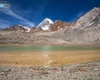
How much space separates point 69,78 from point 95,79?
2.23m

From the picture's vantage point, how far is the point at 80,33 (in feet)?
474

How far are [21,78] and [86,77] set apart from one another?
19.0 ft

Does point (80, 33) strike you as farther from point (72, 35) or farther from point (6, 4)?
point (6, 4)

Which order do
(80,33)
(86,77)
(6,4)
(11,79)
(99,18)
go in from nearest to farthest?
1. (11,79)
2. (86,77)
3. (6,4)
4. (80,33)
5. (99,18)

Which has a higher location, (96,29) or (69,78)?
(96,29)

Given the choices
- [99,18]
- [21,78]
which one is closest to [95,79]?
[21,78]

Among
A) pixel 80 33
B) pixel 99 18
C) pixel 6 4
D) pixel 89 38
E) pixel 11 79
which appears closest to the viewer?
pixel 11 79

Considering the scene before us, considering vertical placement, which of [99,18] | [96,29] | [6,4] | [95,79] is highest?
[99,18]

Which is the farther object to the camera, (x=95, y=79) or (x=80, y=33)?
(x=80, y=33)

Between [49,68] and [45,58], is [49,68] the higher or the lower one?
the lower one

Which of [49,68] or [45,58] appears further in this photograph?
[45,58]

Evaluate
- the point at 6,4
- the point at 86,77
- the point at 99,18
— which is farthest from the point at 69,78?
the point at 99,18

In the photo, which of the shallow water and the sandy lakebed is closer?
the sandy lakebed

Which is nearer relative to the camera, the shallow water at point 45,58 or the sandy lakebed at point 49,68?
the sandy lakebed at point 49,68
